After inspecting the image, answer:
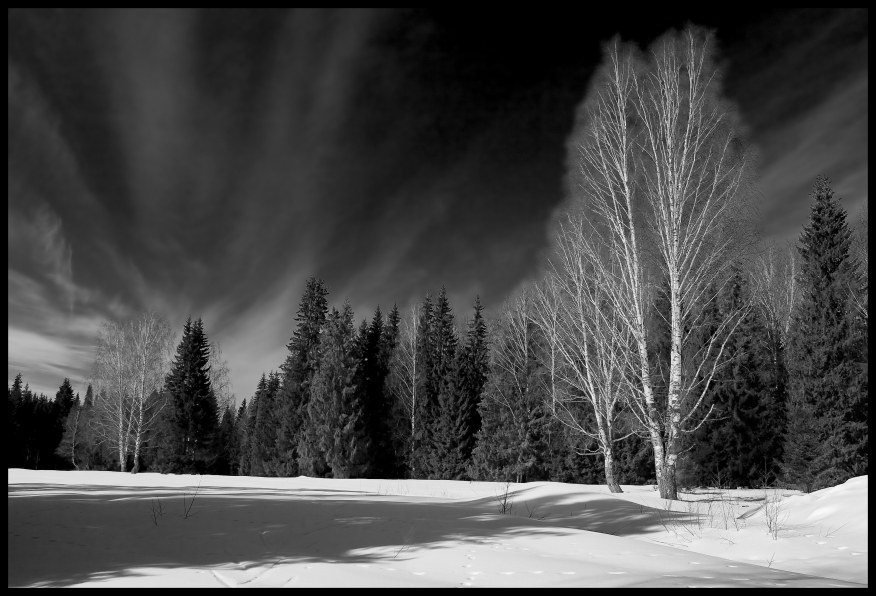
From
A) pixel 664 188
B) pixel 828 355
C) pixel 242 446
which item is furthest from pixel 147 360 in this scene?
pixel 828 355

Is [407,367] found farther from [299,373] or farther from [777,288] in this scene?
[777,288]

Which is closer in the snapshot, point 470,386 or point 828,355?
point 828,355

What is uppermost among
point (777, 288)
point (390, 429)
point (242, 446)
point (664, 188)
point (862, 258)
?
point (777, 288)

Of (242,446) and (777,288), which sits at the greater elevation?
(777,288)

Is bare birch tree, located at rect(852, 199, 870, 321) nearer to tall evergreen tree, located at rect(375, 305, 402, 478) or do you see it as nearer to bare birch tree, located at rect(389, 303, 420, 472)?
bare birch tree, located at rect(389, 303, 420, 472)

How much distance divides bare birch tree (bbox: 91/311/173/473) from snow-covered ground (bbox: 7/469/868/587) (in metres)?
21.8

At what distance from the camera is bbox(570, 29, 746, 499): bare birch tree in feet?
34.7

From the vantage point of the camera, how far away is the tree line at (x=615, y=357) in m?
11.1

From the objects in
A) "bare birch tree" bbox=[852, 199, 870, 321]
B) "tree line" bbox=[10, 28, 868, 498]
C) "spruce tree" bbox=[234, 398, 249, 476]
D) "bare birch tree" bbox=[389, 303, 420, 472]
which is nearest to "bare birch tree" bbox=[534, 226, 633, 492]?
"tree line" bbox=[10, 28, 868, 498]

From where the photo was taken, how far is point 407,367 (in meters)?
31.6

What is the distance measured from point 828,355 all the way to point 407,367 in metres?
20.9

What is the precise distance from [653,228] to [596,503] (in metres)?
6.13

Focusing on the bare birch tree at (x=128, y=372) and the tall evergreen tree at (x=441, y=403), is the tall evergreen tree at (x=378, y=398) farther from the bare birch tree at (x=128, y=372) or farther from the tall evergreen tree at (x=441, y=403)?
the bare birch tree at (x=128, y=372)

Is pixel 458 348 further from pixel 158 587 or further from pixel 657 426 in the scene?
pixel 158 587
